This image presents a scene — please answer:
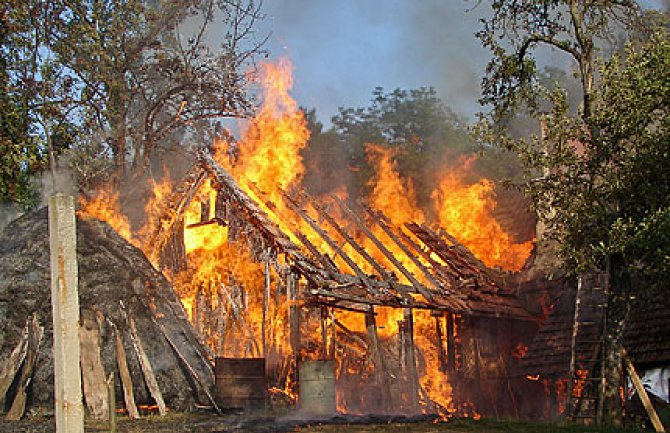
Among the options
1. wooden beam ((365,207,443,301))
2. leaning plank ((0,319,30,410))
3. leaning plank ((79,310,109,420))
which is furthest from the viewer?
wooden beam ((365,207,443,301))

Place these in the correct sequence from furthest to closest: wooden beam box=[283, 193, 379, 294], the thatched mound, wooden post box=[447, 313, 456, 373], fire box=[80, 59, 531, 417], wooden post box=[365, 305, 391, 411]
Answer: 1. wooden post box=[447, 313, 456, 373]
2. fire box=[80, 59, 531, 417]
3. wooden post box=[365, 305, 391, 411]
4. wooden beam box=[283, 193, 379, 294]
5. the thatched mound

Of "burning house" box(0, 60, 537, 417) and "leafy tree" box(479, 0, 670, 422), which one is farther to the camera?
"burning house" box(0, 60, 537, 417)

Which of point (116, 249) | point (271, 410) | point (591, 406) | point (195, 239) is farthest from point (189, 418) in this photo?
point (591, 406)

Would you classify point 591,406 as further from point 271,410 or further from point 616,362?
point 271,410

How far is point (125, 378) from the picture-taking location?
16328 mm

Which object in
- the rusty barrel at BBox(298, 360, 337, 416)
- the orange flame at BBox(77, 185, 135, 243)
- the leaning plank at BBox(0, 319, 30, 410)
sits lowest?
the rusty barrel at BBox(298, 360, 337, 416)

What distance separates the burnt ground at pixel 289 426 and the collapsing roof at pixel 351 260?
10.4 ft

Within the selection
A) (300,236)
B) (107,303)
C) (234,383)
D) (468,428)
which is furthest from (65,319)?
(300,236)

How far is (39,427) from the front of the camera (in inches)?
543

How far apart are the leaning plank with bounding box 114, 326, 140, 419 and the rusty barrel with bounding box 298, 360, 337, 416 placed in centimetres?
385

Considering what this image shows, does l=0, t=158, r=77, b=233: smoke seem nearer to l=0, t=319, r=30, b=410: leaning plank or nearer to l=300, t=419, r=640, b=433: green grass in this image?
l=0, t=319, r=30, b=410: leaning plank

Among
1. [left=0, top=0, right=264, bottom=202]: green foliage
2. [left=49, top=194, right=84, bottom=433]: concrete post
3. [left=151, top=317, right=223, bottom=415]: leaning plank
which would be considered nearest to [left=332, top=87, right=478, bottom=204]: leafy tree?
[left=0, top=0, right=264, bottom=202]: green foliage

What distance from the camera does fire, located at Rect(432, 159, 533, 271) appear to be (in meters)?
25.5

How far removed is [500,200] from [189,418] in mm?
21308
